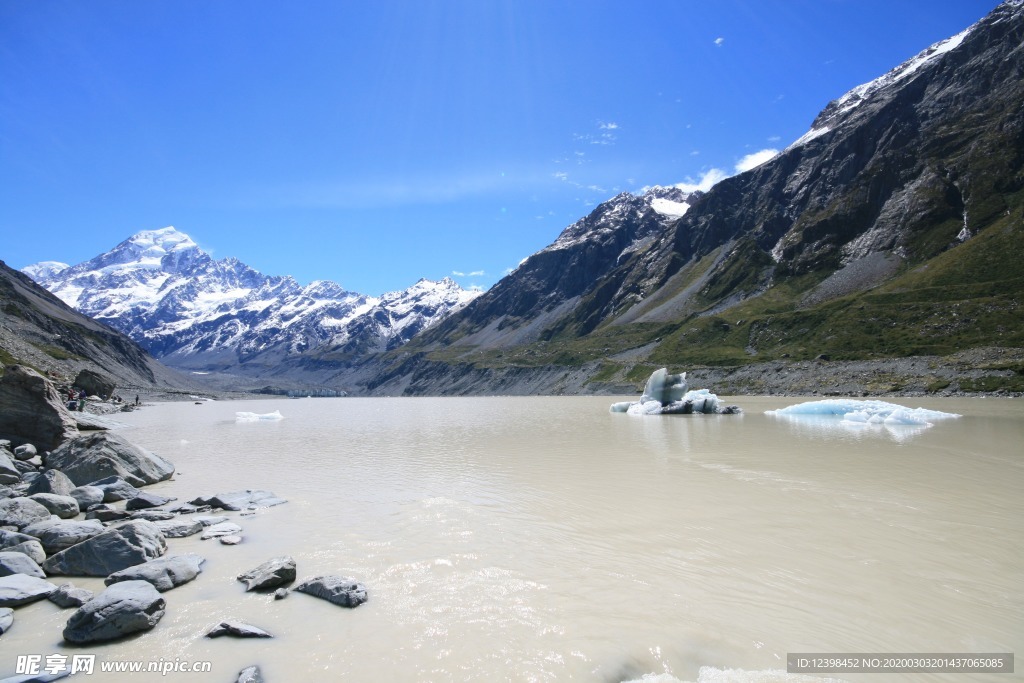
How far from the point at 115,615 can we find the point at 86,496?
11.8 m

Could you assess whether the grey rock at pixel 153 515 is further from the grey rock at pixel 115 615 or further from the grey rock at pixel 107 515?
the grey rock at pixel 115 615

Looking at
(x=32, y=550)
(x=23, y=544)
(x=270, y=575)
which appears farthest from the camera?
(x=23, y=544)

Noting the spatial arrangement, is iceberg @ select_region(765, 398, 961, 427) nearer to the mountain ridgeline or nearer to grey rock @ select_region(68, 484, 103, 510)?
grey rock @ select_region(68, 484, 103, 510)

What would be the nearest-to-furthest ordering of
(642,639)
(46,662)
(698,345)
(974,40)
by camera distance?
(46,662), (642,639), (698,345), (974,40)

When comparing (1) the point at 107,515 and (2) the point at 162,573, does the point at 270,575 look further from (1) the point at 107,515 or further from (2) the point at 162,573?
(1) the point at 107,515

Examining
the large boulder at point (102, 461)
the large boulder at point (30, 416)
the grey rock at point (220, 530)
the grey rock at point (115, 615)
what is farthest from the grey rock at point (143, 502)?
the large boulder at point (30, 416)

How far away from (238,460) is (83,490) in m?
14.1

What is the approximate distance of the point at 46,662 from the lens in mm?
8539

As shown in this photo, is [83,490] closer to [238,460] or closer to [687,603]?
[238,460]

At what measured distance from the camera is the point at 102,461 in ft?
71.5

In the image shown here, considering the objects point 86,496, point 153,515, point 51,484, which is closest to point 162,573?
point 153,515

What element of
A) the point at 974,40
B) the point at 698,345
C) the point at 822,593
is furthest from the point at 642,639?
the point at 974,40

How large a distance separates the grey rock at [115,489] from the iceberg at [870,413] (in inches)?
2026

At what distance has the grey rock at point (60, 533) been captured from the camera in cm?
1337
